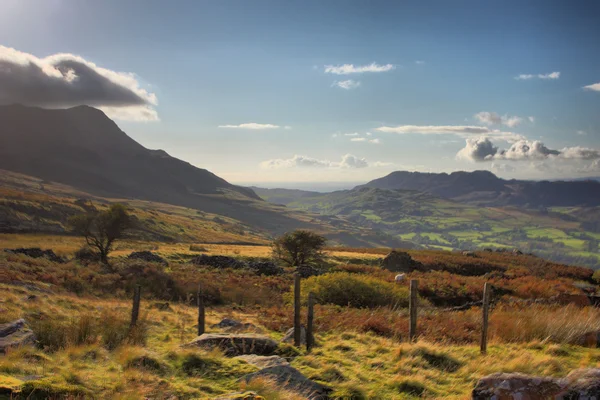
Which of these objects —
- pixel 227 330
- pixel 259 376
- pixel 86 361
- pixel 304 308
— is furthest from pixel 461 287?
pixel 86 361

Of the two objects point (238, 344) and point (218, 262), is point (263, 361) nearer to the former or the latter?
point (238, 344)

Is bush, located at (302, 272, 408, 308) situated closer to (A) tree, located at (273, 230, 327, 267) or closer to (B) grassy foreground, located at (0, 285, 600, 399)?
(B) grassy foreground, located at (0, 285, 600, 399)

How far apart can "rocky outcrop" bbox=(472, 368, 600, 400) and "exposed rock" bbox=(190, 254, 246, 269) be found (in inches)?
1307

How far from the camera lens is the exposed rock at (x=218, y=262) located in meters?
38.4

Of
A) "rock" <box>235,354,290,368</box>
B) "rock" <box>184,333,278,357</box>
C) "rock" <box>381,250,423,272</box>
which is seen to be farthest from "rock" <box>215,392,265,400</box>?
"rock" <box>381,250,423,272</box>

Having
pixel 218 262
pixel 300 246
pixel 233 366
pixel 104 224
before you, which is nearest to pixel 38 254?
pixel 104 224

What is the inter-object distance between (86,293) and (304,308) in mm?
14193

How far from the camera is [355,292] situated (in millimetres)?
21766

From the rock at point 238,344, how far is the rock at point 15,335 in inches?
157

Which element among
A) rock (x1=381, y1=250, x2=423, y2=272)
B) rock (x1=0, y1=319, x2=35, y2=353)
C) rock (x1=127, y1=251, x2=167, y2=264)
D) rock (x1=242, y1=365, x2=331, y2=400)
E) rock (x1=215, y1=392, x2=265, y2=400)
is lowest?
rock (x1=381, y1=250, x2=423, y2=272)

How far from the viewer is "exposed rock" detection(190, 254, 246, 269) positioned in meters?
38.4

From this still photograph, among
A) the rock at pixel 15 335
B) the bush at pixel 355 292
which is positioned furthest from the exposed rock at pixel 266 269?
the rock at pixel 15 335

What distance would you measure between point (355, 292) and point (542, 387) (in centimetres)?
1563

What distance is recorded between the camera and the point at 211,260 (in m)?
40.0
